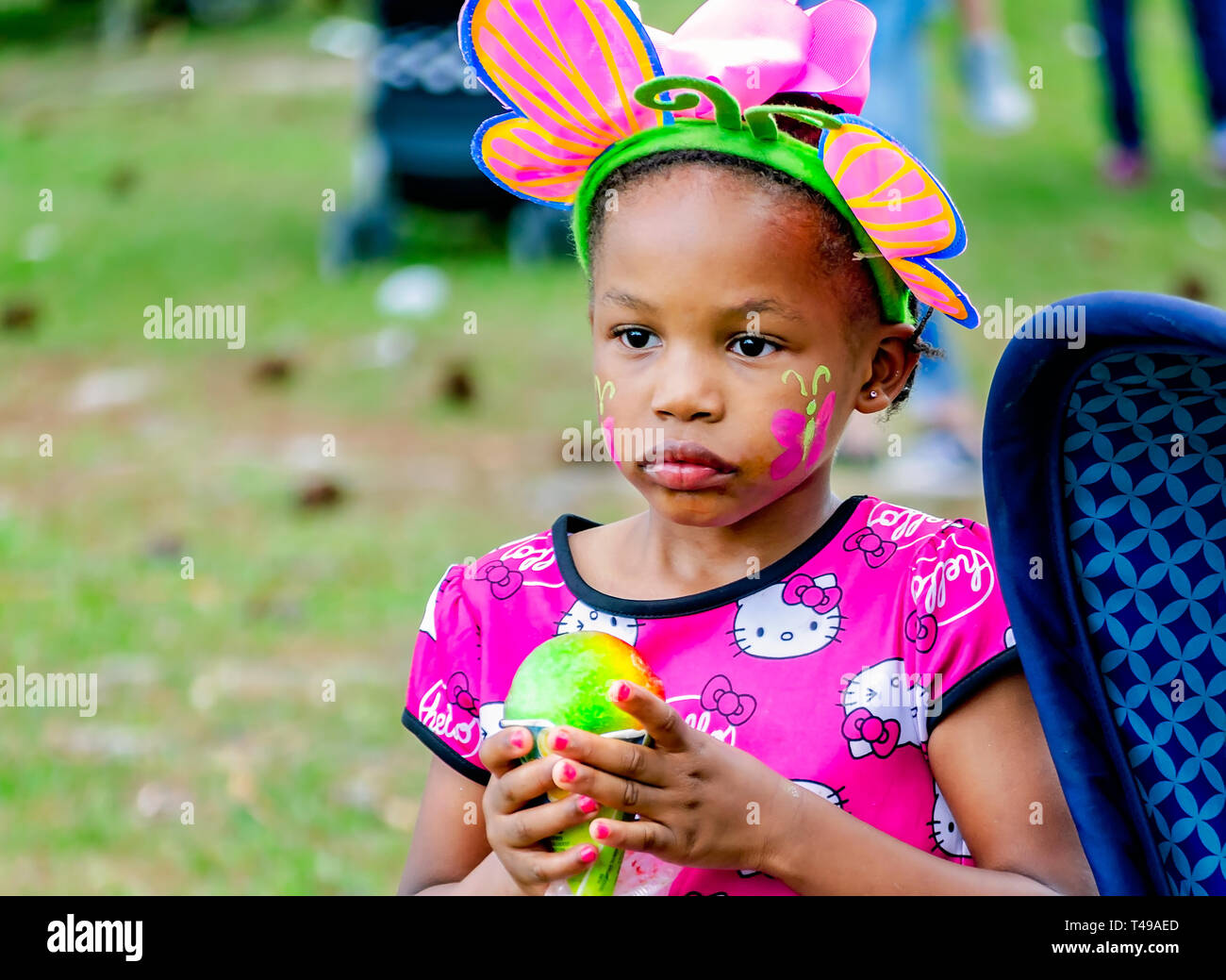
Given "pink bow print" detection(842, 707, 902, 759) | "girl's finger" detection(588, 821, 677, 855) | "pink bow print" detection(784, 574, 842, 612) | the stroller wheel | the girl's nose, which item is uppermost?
the stroller wheel

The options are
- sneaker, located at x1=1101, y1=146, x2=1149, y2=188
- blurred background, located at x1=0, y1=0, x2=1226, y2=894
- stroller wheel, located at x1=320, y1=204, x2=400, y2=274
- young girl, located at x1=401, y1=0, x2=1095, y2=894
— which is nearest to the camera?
young girl, located at x1=401, y1=0, x2=1095, y2=894

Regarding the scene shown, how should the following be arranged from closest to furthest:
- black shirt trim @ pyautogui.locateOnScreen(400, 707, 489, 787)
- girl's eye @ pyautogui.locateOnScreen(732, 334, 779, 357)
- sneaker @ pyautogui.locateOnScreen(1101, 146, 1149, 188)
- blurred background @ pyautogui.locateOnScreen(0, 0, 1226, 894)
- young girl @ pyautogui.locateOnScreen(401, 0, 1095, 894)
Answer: young girl @ pyautogui.locateOnScreen(401, 0, 1095, 894), girl's eye @ pyautogui.locateOnScreen(732, 334, 779, 357), black shirt trim @ pyautogui.locateOnScreen(400, 707, 489, 787), blurred background @ pyautogui.locateOnScreen(0, 0, 1226, 894), sneaker @ pyautogui.locateOnScreen(1101, 146, 1149, 188)

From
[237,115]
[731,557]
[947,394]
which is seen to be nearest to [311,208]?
[237,115]

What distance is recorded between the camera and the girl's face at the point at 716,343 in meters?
1.72

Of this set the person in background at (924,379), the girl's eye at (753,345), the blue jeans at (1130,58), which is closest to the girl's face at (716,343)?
the girl's eye at (753,345)

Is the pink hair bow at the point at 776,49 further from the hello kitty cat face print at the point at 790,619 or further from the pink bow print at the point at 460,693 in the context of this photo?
the pink bow print at the point at 460,693

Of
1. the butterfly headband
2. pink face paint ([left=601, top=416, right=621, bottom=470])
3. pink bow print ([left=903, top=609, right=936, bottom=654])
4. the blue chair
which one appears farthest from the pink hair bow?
pink bow print ([left=903, top=609, right=936, bottom=654])

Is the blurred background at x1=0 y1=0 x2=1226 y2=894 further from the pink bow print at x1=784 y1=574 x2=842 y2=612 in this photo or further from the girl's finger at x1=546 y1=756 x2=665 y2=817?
the girl's finger at x1=546 y1=756 x2=665 y2=817

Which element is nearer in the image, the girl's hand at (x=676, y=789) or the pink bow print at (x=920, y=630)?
the girl's hand at (x=676, y=789)

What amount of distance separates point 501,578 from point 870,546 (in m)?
0.44

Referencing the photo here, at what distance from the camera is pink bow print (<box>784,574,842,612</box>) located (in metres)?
1.81

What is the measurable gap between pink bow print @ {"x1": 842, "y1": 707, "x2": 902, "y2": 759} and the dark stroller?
5850 millimetres

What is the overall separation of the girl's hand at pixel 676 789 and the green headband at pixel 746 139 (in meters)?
0.59
